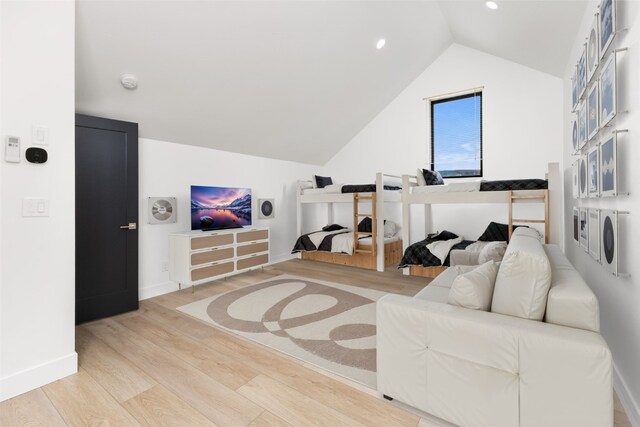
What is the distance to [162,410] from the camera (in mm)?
1637

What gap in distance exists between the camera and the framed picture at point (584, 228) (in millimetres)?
2230

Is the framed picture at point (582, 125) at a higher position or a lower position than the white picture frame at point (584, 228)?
higher

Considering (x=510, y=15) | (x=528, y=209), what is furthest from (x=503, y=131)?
(x=510, y=15)

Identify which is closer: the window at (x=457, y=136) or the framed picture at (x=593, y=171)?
the framed picture at (x=593, y=171)

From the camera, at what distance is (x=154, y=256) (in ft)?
11.9

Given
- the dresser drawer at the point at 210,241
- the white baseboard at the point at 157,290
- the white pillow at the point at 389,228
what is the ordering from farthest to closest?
the white pillow at the point at 389,228 → the dresser drawer at the point at 210,241 → the white baseboard at the point at 157,290

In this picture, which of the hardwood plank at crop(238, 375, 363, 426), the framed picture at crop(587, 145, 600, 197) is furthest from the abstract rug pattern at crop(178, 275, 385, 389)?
the framed picture at crop(587, 145, 600, 197)

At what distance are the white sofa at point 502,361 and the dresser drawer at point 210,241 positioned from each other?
8.68 ft

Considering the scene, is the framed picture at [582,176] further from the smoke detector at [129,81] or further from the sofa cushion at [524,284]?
the smoke detector at [129,81]

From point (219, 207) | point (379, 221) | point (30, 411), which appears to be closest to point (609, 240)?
point (379, 221)

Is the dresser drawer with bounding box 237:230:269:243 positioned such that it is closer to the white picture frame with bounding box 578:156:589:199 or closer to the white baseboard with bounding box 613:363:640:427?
the white picture frame with bounding box 578:156:589:199

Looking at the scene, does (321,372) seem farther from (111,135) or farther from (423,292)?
(111,135)

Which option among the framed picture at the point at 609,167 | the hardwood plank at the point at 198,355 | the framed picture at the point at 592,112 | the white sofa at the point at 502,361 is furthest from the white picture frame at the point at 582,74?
the hardwood plank at the point at 198,355

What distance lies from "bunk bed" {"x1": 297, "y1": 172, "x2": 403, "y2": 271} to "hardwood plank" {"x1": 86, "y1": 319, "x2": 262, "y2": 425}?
296 centimetres
